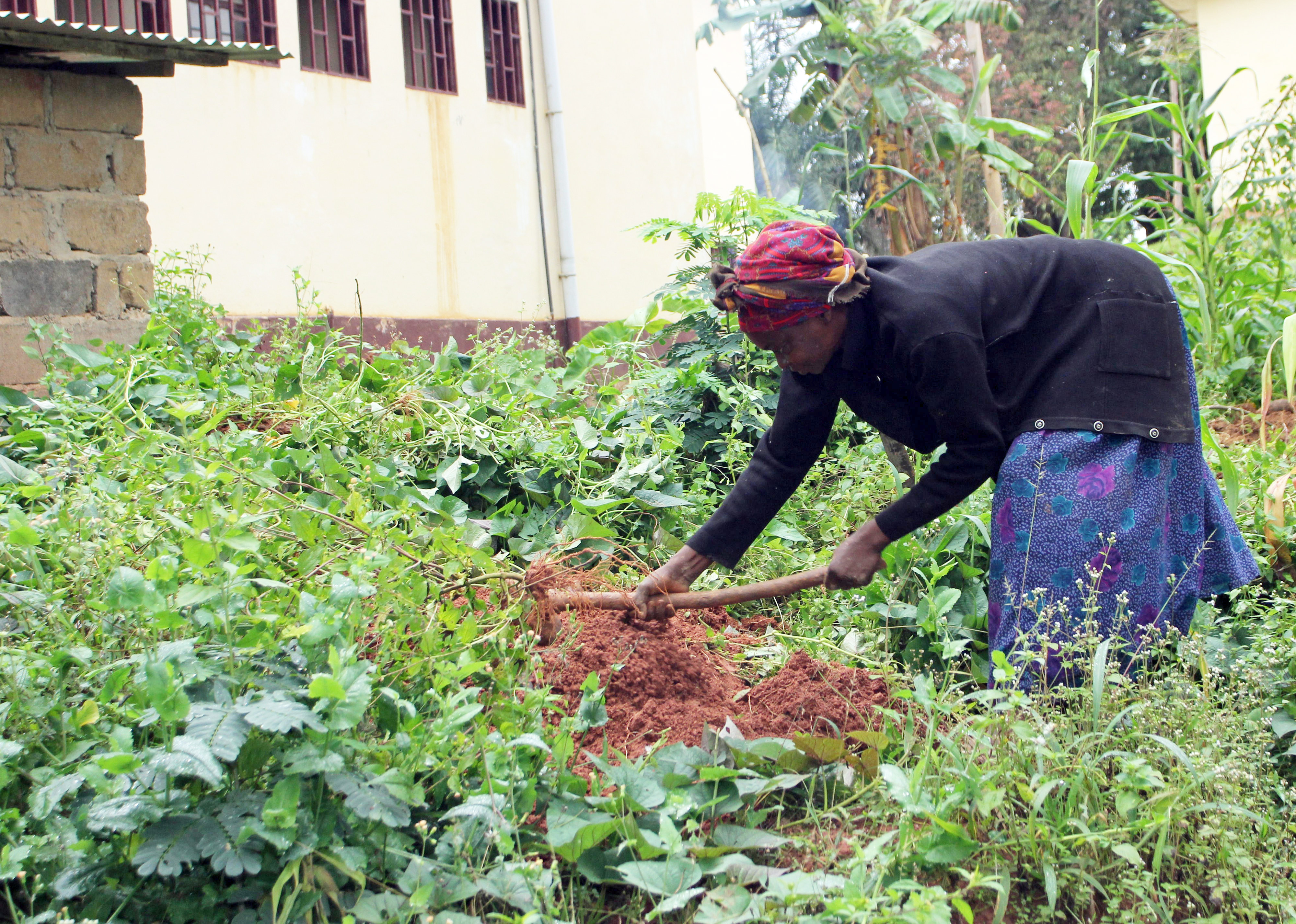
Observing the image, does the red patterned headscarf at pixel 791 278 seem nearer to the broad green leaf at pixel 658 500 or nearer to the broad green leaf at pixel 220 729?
the broad green leaf at pixel 658 500

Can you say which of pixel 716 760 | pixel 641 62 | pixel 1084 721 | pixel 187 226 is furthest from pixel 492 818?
pixel 641 62

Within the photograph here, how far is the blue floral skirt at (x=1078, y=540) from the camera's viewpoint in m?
2.44

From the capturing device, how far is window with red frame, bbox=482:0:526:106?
10172 mm

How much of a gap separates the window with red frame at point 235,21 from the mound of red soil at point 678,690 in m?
6.85

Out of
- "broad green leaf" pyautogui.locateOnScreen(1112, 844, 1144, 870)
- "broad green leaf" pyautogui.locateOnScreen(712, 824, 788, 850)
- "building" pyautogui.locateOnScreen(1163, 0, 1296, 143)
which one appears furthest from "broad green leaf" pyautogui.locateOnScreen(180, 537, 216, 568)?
"building" pyautogui.locateOnScreen(1163, 0, 1296, 143)

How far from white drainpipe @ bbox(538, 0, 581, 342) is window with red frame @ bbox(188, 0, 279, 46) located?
2994 mm

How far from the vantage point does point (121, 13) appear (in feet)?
24.0

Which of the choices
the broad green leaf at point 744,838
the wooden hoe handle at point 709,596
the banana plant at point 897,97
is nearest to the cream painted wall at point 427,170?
the banana plant at point 897,97

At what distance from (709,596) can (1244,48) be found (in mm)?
11512

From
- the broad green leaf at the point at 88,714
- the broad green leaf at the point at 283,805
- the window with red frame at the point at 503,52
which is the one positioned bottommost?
the broad green leaf at the point at 283,805

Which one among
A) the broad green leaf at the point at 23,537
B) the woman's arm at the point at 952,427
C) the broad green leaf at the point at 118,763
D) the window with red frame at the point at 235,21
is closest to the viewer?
the broad green leaf at the point at 118,763

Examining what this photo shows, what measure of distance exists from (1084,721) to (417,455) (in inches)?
98.2

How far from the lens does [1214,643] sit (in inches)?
107

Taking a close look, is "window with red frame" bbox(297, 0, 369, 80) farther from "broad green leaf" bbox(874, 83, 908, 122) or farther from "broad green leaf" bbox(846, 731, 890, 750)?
"broad green leaf" bbox(846, 731, 890, 750)
